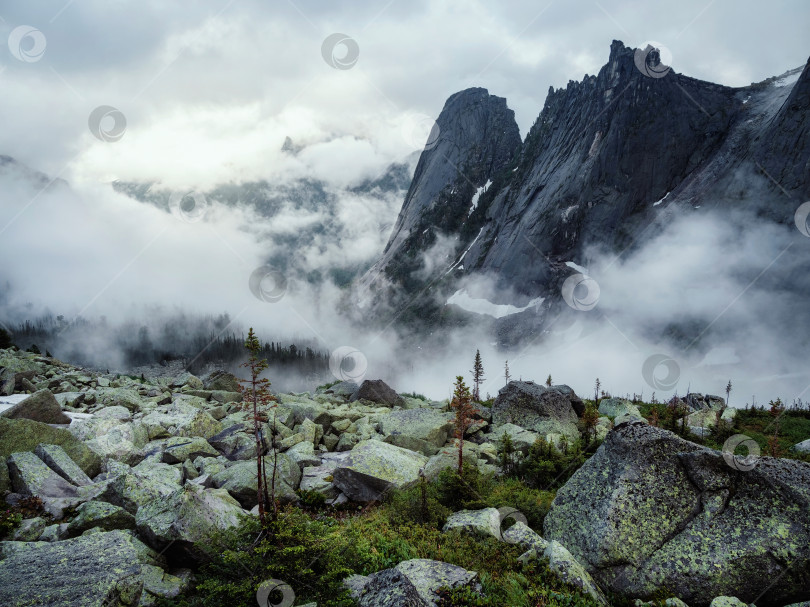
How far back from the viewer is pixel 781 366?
276 feet

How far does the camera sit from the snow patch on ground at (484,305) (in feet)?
485

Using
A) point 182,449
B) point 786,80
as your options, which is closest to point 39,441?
point 182,449

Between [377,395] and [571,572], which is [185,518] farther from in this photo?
[377,395]

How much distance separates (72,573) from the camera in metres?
6.83

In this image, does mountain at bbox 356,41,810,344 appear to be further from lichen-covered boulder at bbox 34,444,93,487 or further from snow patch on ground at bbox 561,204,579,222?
lichen-covered boulder at bbox 34,444,93,487

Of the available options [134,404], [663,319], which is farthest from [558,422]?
[663,319]

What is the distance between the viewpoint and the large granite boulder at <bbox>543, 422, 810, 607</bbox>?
866 centimetres

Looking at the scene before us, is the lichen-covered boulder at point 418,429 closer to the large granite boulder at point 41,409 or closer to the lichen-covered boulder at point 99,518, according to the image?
the lichen-covered boulder at point 99,518

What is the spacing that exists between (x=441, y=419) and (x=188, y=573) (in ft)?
51.3

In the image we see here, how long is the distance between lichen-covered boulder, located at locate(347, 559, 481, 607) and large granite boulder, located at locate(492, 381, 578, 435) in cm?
2073

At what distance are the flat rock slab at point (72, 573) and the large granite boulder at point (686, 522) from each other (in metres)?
9.07

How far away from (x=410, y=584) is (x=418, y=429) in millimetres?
14996

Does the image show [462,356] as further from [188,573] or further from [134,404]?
[188,573]

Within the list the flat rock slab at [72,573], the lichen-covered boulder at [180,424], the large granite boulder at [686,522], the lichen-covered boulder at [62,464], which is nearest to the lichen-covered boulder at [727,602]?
the large granite boulder at [686,522]
